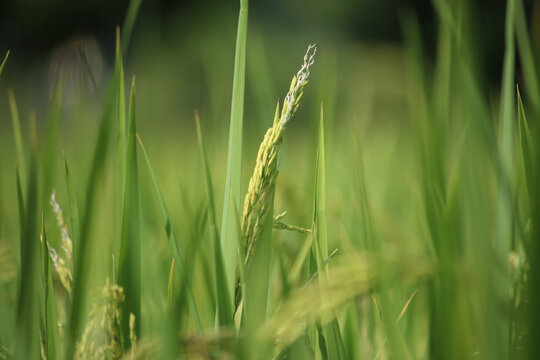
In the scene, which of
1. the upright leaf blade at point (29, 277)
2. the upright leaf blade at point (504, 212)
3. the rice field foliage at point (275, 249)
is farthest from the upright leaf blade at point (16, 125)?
the upright leaf blade at point (504, 212)

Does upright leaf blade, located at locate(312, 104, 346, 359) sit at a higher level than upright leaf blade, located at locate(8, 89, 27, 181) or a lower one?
lower

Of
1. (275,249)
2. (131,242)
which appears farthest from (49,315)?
(275,249)

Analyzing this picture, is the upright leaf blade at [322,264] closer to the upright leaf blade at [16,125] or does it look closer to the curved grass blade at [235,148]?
the curved grass blade at [235,148]

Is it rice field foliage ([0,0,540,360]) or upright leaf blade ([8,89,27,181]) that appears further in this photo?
upright leaf blade ([8,89,27,181])

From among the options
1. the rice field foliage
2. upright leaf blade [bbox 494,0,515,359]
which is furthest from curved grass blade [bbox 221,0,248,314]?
upright leaf blade [bbox 494,0,515,359]

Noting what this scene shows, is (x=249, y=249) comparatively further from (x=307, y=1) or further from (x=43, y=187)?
(x=307, y=1)

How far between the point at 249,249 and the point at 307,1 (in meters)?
6.29

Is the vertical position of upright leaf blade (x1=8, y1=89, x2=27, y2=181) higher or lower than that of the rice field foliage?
higher

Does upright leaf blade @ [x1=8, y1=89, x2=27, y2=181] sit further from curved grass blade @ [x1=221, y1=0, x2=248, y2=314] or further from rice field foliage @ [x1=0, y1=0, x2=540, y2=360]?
curved grass blade @ [x1=221, y1=0, x2=248, y2=314]

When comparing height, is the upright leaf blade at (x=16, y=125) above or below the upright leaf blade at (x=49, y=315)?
above

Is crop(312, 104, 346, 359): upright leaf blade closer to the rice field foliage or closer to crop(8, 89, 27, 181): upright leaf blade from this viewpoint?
the rice field foliage

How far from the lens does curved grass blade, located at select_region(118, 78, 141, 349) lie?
21cm

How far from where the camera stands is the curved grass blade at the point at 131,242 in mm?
215

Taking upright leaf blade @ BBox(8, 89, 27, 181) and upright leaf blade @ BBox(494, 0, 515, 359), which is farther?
upright leaf blade @ BBox(8, 89, 27, 181)
